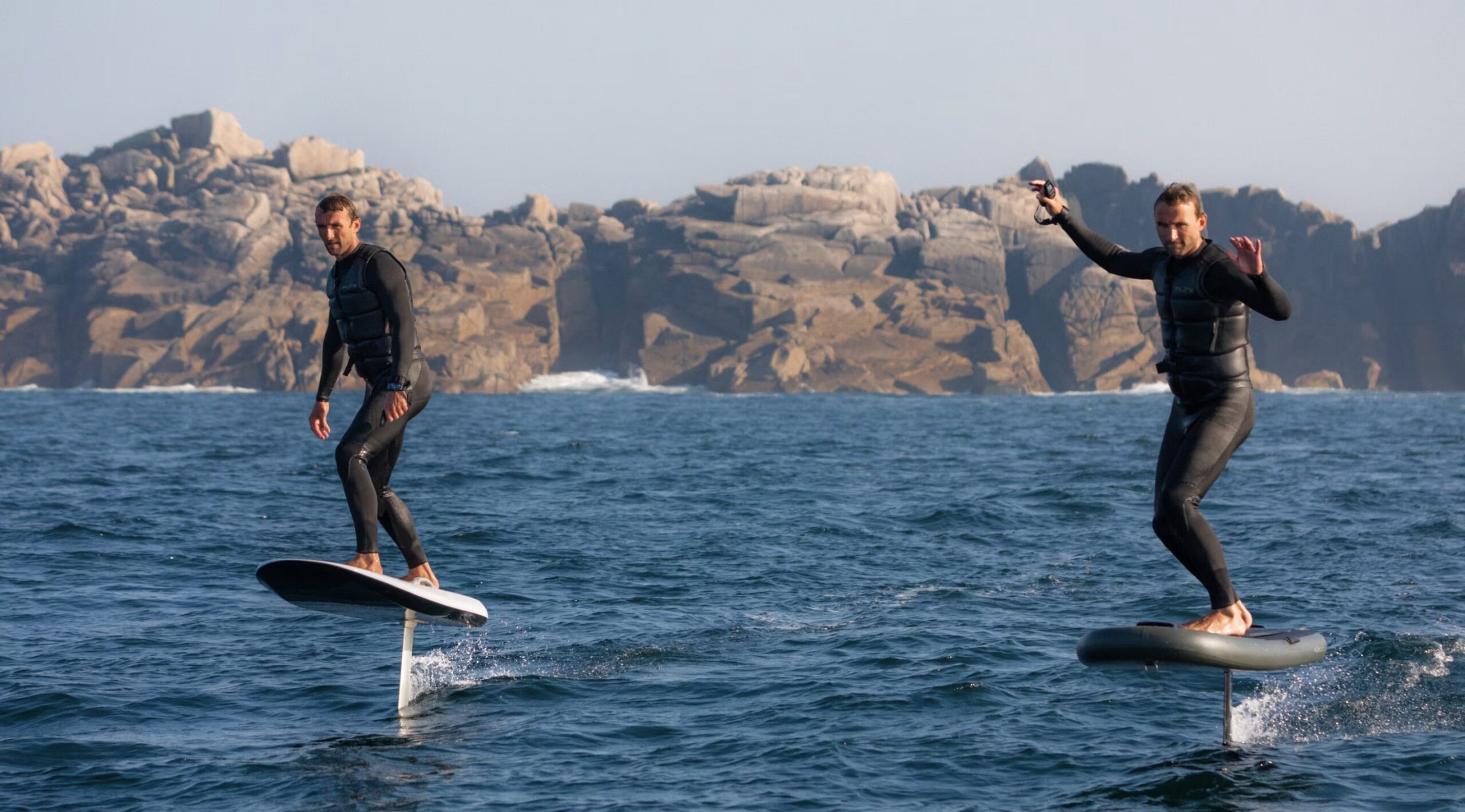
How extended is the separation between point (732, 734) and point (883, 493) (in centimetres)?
2020

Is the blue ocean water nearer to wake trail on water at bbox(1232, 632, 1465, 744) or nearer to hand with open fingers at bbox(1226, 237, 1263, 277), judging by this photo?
wake trail on water at bbox(1232, 632, 1465, 744)

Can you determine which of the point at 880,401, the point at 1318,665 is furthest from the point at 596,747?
the point at 880,401

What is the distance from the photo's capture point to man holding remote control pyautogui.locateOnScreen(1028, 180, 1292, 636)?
8531mm

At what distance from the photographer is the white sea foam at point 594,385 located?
16875cm

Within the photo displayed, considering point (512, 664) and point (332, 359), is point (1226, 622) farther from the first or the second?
point (512, 664)

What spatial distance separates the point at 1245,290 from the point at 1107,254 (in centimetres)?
117

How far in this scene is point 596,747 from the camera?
10.1 meters

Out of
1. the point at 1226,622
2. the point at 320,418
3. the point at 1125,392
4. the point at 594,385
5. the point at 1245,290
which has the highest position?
the point at 1245,290

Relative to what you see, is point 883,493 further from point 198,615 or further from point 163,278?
point 163,278

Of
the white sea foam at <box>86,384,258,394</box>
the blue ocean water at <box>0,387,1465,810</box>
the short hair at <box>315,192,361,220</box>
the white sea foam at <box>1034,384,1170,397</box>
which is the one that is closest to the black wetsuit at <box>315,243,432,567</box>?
the short hair at <box>315,192,361,220</box>

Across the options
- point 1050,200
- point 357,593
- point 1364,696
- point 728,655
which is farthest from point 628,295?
point 1050,200

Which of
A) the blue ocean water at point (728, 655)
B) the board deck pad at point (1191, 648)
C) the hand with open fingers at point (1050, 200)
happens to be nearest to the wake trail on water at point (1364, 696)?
the blue ocean water at point (728, 655)

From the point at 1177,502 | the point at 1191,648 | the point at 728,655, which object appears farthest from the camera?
the point at 728,655

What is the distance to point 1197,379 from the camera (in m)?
8.78
